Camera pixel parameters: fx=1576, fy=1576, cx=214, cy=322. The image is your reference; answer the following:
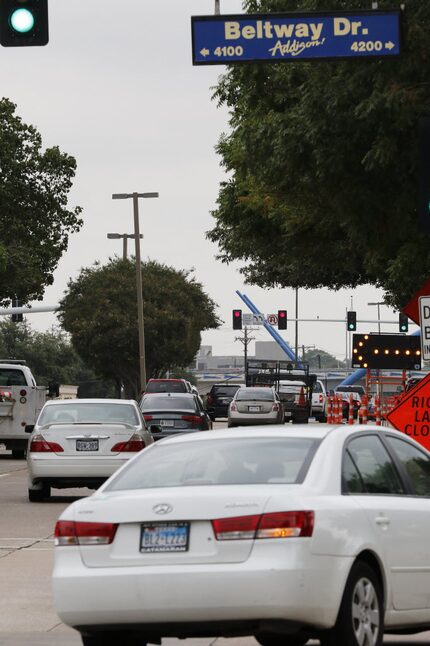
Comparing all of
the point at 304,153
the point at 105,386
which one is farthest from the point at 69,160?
the point at 105,386

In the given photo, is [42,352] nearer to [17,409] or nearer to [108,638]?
[17,409]

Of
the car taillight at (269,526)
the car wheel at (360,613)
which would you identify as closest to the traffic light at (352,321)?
the car wheel at (360,613)

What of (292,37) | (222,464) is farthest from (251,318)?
(222,464)

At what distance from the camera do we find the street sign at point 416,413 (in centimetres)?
1856

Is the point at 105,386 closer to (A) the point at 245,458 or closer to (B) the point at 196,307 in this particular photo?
(B) the point at 196,307

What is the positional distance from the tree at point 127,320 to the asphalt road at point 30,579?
5275 centimetres

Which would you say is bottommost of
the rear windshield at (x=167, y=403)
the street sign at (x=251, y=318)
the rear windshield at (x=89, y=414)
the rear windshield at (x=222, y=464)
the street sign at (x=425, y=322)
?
the rear windshield at (x=167, y=403)

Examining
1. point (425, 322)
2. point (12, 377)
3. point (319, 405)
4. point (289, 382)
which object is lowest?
point (319, 405)

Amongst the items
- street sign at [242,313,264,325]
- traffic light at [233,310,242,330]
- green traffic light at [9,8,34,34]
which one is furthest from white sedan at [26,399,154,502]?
street sign at [242,313,264,325]

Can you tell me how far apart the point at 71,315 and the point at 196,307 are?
6634 millimetres

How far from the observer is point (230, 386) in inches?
2562

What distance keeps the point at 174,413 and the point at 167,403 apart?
941mm

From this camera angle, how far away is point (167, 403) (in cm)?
3575

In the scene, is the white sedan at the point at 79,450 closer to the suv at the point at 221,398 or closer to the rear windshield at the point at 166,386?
the rear windshield at the point at 166,386
